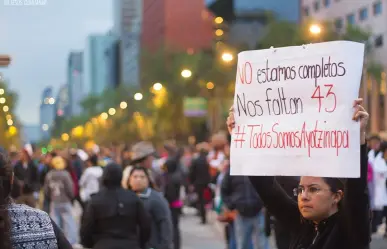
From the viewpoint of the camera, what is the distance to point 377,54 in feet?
222

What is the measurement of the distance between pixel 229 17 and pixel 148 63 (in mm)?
14511

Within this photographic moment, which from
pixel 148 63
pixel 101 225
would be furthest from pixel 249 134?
pixel 148 63

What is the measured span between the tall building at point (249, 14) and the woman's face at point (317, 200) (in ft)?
284

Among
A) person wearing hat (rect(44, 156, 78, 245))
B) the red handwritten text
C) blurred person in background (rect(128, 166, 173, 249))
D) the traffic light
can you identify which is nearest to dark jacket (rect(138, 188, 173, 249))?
blurred person in background (rect(128, 166, 173, 249))

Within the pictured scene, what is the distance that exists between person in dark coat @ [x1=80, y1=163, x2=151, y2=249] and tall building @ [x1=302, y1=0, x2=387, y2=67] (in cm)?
5116

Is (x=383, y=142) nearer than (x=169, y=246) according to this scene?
No

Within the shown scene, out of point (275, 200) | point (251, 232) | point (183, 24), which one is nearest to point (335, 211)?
point (275, 200)

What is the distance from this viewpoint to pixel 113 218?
8992 mm

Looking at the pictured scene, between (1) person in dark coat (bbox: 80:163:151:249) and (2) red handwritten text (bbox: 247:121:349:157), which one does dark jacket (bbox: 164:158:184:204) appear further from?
(2) red handwritten text (bbox: 247:121:349:157)

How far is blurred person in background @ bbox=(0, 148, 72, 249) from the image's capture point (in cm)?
471

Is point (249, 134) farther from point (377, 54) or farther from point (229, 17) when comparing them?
point (229, 17)

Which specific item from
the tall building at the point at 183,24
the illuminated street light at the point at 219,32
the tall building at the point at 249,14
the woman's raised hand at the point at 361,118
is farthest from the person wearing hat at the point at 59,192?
the tall building at the point at 183,24

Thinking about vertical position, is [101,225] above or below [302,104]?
below

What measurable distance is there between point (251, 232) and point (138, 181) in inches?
127
